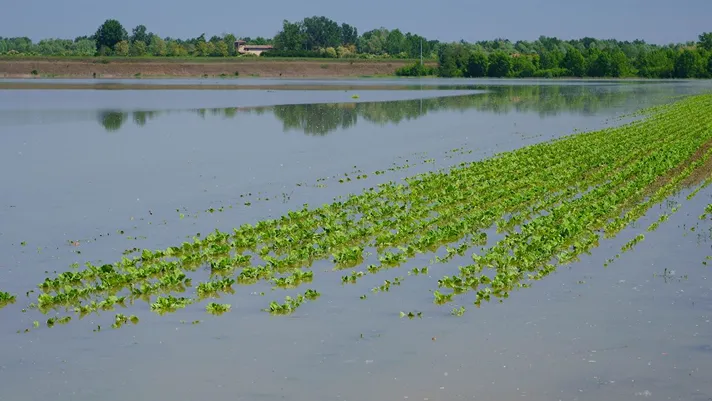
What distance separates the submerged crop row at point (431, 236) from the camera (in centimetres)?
1524

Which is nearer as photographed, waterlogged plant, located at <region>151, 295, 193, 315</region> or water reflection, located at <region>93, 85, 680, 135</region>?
waterlogged plant, located at <region>151, 295, 193, 315</region>

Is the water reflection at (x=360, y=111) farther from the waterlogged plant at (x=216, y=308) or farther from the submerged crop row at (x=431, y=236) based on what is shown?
the waterlogged plant at (x=216, y=308)

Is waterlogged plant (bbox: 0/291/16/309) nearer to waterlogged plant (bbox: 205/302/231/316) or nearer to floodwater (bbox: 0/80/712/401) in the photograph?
floodwater (bbox: 0/80/712/401)

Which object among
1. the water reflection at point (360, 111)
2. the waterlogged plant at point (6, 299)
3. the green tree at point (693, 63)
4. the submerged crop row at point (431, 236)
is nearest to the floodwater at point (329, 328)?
the waterlogged plant at point (6, 299)

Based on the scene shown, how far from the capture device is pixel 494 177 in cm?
2747

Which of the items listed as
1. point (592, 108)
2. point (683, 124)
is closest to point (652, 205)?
point (683, 124)

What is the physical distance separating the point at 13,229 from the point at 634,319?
45.0ft

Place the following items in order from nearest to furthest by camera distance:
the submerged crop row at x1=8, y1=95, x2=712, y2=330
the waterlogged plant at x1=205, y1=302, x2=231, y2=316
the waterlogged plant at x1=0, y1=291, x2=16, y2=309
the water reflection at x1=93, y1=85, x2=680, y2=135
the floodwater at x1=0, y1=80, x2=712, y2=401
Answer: the floodwater at x1=0, y1=80, x2=712, y2=401, the waterlogged plant at x1=205, y1=302, x2=231, y2=316, the waterlogged plant at x1=0, y1=291, x2=16, y2=309, the submerged crop row at x1=8, y1=95, x2=712, y2=330, the water reflection at x1=93, y1=85, x2=680, y2=135

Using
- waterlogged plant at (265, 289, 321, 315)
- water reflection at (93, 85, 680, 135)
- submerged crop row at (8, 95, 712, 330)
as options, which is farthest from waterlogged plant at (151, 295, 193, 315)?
water reflection at (93, 85, 680, 135)

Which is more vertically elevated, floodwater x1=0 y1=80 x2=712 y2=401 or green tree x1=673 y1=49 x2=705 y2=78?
green tree x1=673 y1=49 x2=705 y2=78

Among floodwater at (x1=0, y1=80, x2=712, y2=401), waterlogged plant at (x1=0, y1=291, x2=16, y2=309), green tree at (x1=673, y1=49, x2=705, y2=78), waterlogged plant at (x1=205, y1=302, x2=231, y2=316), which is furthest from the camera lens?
green tree at (x1=673, y1=49, x2=705, y2=78)

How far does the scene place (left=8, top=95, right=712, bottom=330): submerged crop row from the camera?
15242 mm

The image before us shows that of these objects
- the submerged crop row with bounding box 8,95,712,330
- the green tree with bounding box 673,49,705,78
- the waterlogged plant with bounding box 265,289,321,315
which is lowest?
the waterlogged plant with bounding box 265,289,321,315

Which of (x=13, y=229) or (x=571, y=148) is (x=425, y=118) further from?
(x=13, y=229)
